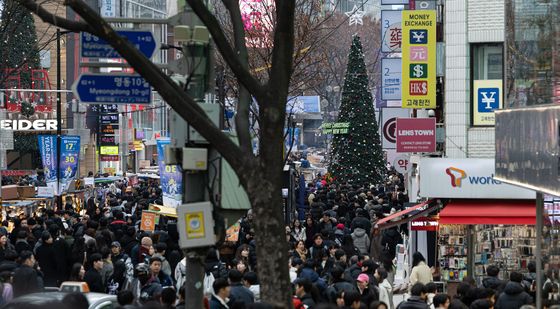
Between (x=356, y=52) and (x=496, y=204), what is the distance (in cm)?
3477

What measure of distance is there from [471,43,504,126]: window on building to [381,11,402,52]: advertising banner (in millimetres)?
10954

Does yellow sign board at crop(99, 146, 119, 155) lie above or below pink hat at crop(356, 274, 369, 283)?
above

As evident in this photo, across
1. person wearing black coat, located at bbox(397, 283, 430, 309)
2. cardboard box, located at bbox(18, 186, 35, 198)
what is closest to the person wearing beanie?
person wearing black coat, located at bbox(397, 283, 430, 309)

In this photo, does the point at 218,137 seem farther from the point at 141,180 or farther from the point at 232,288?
the point at 141,180

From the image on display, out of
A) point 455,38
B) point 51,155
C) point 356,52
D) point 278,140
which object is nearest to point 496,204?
point 455,38

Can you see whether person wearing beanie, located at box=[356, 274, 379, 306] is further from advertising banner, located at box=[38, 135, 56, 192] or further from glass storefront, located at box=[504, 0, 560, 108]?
advertising banner, located at box=[38, 135, 56, 192]

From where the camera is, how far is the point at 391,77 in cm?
3472

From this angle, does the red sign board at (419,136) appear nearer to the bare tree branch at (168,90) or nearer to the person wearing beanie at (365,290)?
the person wearing beanie at (365,290)

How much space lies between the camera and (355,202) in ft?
108

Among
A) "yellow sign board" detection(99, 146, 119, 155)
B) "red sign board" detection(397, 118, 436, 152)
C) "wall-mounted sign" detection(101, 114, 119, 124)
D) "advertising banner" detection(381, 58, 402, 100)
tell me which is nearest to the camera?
"red sign board" detection(397, 118, 436, 152)

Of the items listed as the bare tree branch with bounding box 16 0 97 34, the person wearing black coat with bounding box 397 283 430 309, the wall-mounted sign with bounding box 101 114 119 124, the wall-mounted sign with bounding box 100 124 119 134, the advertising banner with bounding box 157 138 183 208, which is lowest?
the person wearing black coat with bounding box 397 283 430 309

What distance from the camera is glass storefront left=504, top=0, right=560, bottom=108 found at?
12.8 meters

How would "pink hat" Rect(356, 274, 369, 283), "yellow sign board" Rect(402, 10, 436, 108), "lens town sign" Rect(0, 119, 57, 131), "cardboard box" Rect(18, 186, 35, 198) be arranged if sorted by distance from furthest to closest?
"lens town sign" Rect(0, 119, 57, 131), "cardboard box" Rect(18, 186, 35, 198), "yellow sign board" Rect(402, 10, 436, 108), "pink hat" Rect(356, 274, 369, 283)

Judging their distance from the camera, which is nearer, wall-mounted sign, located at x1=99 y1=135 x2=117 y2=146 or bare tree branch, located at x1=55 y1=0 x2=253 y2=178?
bare tree branch, located at x1=55 y1=0 x2=253 y2=178
